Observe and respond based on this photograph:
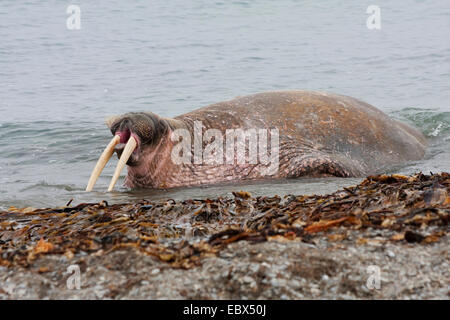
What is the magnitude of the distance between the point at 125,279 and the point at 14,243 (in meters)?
1.47

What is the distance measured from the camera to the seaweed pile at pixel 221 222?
399cm

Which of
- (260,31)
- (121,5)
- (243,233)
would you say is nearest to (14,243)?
(243,233)

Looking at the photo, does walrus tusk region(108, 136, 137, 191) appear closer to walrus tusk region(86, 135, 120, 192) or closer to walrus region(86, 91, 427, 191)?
walrus region(86, 91, 427, 191)

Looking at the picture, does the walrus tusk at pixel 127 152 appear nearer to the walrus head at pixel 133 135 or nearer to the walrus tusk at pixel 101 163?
the walrus head at pixel 133 135

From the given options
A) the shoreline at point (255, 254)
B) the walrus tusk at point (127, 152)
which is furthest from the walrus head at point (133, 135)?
the shoreline at point (255, 254)

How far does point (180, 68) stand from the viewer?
66.9 ft

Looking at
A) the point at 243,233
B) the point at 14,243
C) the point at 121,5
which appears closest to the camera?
the point at 243,233

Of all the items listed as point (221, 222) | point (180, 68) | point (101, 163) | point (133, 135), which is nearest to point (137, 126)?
point (133, 135)

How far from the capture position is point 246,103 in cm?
855

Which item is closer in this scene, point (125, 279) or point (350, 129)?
point (125, 279)

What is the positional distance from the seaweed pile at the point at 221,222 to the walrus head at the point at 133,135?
1.82 m

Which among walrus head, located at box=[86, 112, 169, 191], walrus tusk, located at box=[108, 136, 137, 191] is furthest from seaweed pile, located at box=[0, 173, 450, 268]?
walrus head, located at box=[86, 112, 169, 191]

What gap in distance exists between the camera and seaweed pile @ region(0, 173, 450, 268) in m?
3.99
